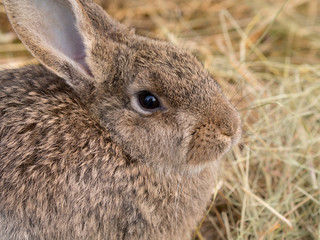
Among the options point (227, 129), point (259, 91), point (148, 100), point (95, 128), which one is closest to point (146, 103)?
point (148, 100)

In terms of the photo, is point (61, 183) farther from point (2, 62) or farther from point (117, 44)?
point (2, 62)

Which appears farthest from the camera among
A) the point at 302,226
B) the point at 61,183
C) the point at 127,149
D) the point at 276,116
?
the point at 276,116

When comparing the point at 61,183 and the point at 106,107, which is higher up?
the point at 106,107

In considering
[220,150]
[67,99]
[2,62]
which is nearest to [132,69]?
[67,99]

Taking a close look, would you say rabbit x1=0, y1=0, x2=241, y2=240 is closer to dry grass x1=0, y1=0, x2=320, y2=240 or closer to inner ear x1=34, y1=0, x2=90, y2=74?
inner ear x1=34, y1=0, x2=90, y2=74

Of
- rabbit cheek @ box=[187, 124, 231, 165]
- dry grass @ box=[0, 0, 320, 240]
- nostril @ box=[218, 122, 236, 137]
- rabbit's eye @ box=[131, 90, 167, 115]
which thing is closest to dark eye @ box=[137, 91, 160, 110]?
rabbit's eye @ box=[131, 90, 167, 115]

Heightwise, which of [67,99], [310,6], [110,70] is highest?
[310,6]
